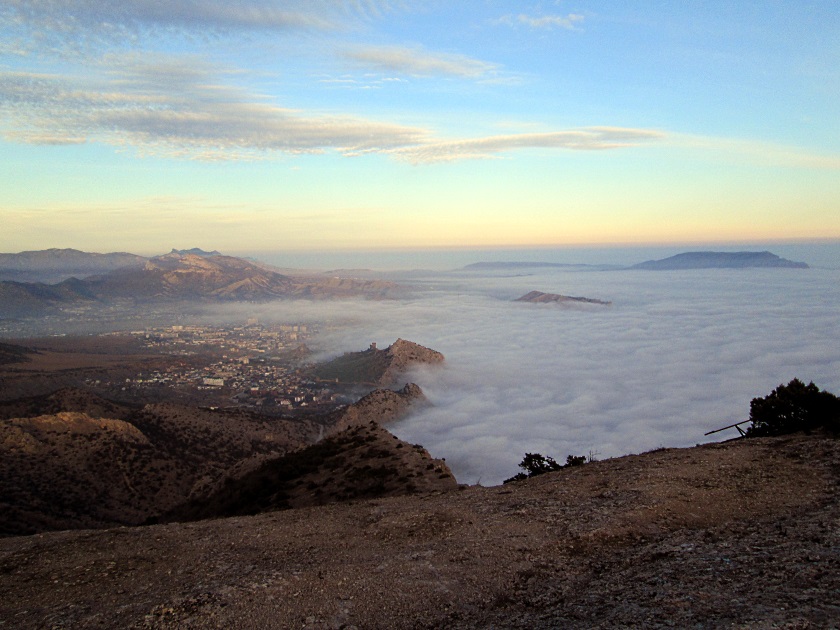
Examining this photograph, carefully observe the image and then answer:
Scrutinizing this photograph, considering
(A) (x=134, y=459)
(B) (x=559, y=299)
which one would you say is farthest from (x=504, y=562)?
(B) (x=559, y=299)

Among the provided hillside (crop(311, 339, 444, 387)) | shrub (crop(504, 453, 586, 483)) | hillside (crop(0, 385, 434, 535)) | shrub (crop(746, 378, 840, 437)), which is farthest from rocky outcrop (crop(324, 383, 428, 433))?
shrub (crop(746, 378, 840, 437))

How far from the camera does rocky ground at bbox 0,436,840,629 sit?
7.07 m

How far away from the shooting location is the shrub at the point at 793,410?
1577 cm

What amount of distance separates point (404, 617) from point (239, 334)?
173 meters

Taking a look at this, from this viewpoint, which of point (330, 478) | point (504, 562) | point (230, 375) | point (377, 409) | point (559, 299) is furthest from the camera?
point (559, 299)

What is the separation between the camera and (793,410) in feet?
55.8

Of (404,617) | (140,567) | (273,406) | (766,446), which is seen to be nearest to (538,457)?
(766,446)

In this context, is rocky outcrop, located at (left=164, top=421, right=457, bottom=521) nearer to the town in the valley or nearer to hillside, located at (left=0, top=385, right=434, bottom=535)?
hillside, located at (left=0, top=385, right=434, bottom=535)

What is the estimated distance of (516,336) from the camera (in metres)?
136

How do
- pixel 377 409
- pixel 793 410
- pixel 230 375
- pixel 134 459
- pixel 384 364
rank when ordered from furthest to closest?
pixel 230 375 < pixel 384 364 < pixel 377 409 < pixel 134 459 < pixel 793 410

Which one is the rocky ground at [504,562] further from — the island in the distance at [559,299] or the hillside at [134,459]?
the island in the distance at [559,299]

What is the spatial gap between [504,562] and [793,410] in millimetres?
13808

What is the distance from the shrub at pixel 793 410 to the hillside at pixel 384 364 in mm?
71762

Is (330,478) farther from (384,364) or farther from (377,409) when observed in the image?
(384,364)
